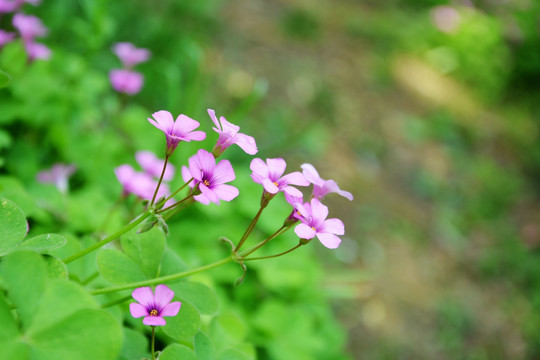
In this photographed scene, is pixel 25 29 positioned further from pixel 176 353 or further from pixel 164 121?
pixel 176 353

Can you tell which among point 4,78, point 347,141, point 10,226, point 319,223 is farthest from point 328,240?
point 347,141

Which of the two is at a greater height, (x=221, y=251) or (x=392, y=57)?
Answer: (x=392, y=57)

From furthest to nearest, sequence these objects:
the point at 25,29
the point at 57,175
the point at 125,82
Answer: the point at 125,82
the point at 57,175
the point at 25,29

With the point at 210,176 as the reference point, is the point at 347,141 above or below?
above

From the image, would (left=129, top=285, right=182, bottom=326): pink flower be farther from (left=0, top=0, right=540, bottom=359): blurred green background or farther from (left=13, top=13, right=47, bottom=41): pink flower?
(left=13, top=13, right=47, bottom=41): pink flower

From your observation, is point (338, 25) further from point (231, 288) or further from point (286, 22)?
point (231, 288)

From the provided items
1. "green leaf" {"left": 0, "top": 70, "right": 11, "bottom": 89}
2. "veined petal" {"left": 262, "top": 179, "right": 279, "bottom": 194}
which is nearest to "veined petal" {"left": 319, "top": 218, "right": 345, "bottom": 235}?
"veined petal" {"left": 262, "top": 179, "right": 279, "bottom": 194}

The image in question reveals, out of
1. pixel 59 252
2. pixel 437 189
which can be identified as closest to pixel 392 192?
pixel 437 189
